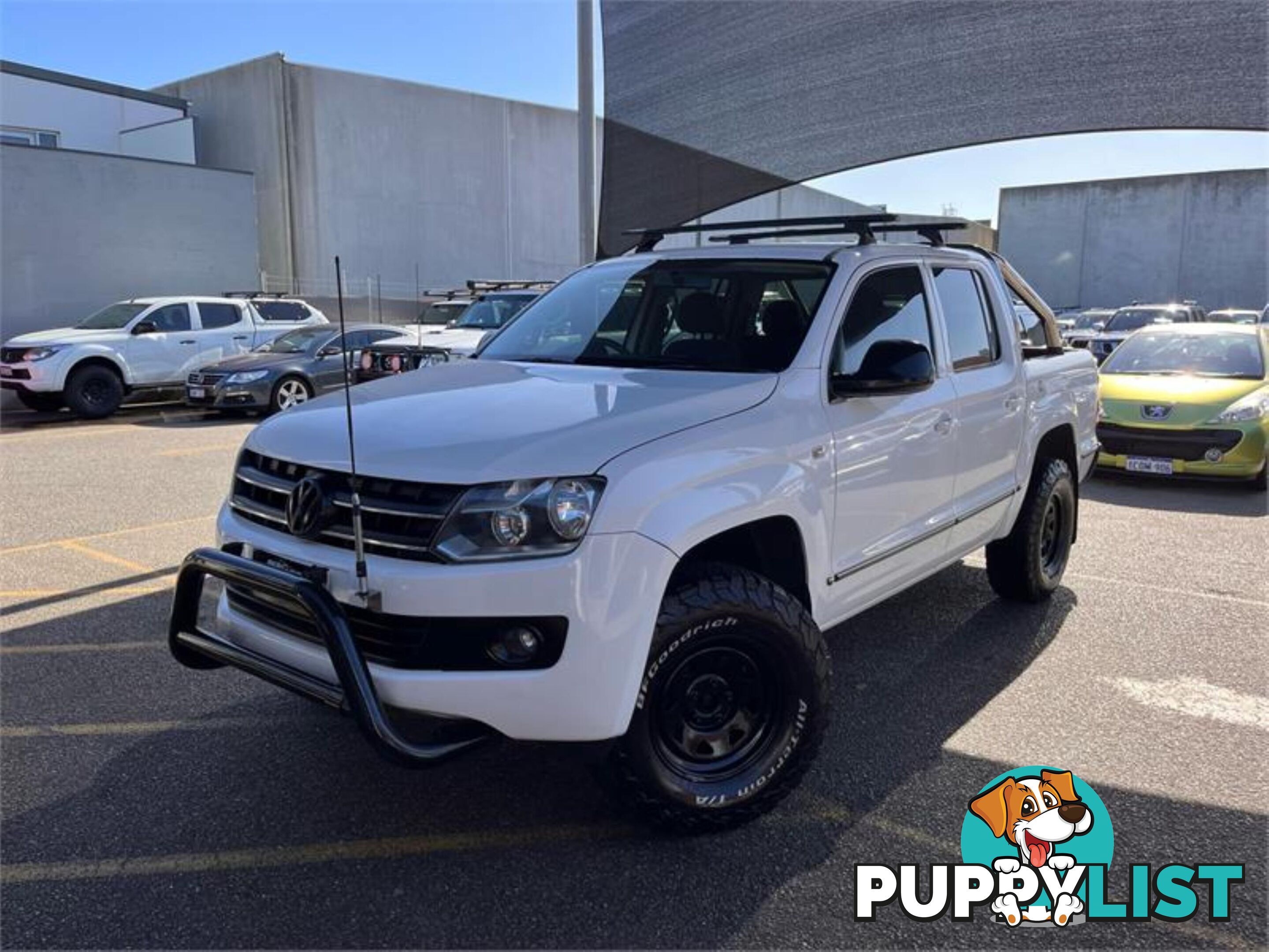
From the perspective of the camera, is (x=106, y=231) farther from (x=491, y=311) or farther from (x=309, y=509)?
(x=309, y=509)

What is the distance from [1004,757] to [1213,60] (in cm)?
582

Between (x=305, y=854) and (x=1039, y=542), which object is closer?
(x=305, y=854)

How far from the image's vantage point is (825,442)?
3467 millimetres

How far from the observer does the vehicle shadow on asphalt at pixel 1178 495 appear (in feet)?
27.0

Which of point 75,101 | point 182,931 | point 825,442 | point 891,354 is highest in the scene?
point 75,101

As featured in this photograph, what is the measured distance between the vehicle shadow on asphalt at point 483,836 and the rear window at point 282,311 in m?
13.3

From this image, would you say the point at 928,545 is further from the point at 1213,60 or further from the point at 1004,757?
the point at 1213,60

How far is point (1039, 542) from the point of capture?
5.31 m

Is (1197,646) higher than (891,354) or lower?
lower

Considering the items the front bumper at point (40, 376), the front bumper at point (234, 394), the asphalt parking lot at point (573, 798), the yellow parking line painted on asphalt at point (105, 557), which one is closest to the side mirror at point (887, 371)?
the asphalt parking lot at point (573, 798)

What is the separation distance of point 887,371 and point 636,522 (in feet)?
4.29

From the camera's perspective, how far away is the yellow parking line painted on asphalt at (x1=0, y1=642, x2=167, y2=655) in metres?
4.72

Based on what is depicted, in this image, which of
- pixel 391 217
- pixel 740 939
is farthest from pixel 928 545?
pixel 391 217

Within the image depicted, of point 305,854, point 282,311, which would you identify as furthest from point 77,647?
point 282,311
